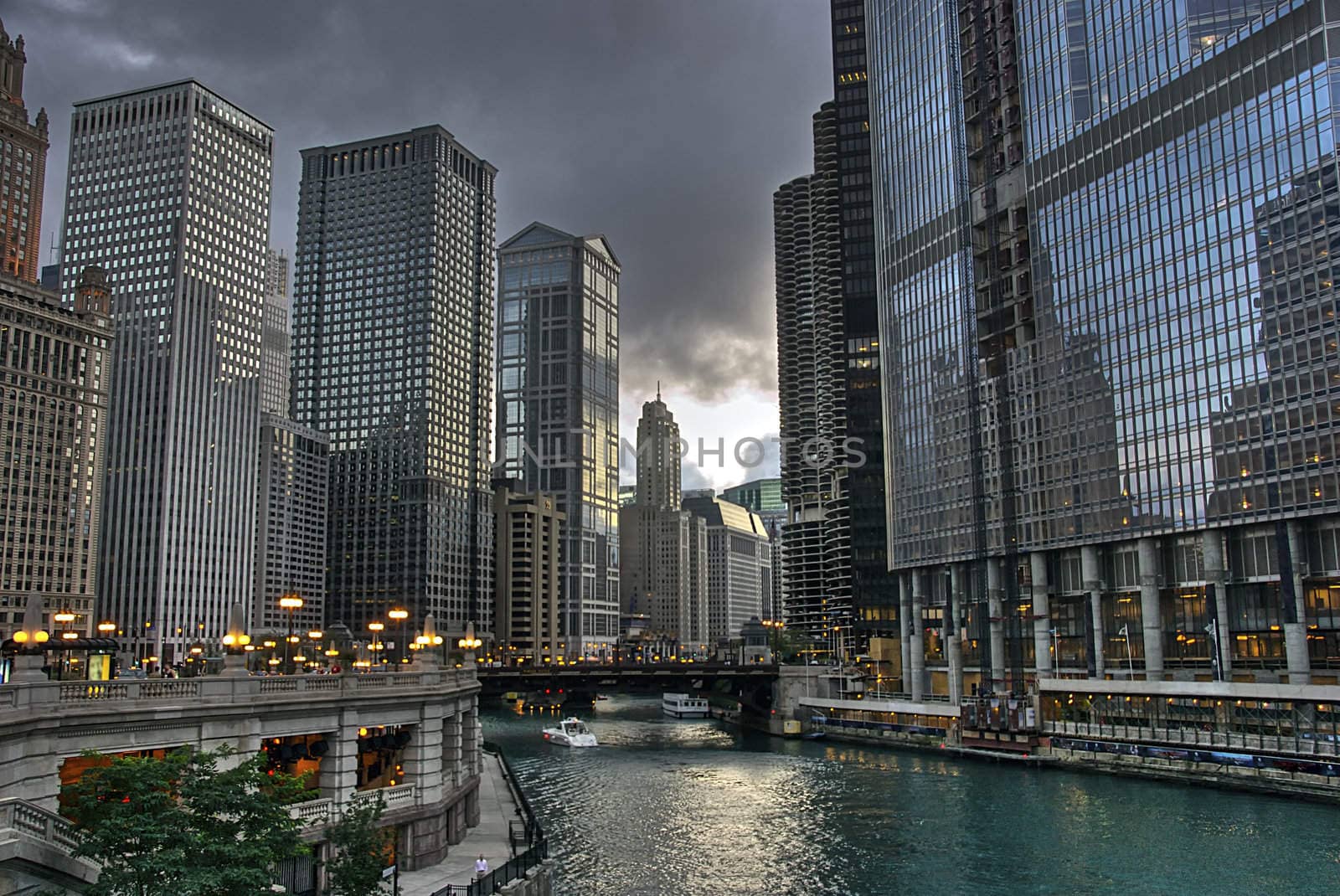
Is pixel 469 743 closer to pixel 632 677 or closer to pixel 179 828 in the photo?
pixel 179 828

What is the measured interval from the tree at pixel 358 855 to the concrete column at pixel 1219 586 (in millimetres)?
89698

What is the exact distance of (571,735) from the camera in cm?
13950

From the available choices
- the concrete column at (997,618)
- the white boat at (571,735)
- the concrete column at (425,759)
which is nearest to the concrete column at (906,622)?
the concrete column at (997,618)

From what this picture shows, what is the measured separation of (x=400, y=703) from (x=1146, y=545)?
294 ft

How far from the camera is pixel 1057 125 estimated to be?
134 m

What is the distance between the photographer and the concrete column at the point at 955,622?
469ft

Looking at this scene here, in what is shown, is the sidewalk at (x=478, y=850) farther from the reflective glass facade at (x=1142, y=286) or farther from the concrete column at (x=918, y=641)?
the concrete column at (x=918, y=641)

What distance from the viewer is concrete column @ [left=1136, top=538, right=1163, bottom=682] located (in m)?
114

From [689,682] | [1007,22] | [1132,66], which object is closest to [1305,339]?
[1132,66]

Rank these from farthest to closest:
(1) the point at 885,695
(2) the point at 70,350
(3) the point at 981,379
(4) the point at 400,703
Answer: (2) the point at 70,350 → (1) the point at 885,695 → (3) the point at 981,379 → (4) the point at 400,703

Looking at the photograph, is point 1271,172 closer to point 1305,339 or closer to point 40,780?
point 1305,339

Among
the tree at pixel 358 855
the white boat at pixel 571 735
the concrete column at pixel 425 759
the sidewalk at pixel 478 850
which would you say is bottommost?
the white boat at pixel 571 735

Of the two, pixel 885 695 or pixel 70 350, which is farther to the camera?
pixel 70 350

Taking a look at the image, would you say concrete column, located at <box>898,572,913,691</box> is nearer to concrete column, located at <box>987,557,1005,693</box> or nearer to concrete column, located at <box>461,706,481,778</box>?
concrete column, located at <box>987,557,1005,693</box>
